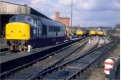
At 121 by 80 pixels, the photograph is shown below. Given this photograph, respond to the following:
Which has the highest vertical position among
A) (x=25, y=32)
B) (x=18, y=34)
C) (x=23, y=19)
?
(x=23, y=19)

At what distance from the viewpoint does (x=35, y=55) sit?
21.0m

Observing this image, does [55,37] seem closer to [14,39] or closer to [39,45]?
[39,45]

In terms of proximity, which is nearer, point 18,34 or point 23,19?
point 18,34

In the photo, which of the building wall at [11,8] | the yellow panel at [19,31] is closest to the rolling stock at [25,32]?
the yellow panel at [19,31]

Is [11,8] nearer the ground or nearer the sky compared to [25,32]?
nearer the sky

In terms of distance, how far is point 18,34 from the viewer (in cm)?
2336

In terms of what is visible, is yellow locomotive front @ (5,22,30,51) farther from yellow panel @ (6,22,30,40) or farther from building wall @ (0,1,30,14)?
building wall @ (0,1,30,14)

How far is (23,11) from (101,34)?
37489 millimetres

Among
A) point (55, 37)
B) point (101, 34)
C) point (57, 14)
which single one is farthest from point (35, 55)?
point (101, 34)

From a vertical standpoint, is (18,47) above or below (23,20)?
below

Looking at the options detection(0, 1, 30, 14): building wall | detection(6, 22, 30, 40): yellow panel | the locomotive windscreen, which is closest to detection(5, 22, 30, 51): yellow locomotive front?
detection(6, 22, 30, 40): yellow panel

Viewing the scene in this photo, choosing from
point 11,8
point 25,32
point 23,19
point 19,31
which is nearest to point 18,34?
point 19,31

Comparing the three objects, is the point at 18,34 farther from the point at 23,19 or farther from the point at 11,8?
the point at 11,8

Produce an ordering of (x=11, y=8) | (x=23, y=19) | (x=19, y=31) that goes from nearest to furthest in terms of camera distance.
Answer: (x=19, y=31)
(x=23, y=19)
(x=11, y=8)
